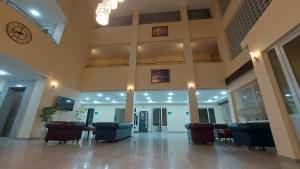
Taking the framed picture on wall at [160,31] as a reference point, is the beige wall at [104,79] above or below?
below

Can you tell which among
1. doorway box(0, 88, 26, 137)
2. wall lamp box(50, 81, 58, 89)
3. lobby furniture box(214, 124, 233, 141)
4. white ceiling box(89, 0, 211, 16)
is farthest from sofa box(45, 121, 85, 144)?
white ceiling box(89, 0, 211, 16)

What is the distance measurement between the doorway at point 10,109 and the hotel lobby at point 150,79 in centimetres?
5

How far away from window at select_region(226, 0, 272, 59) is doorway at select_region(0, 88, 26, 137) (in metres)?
10.9

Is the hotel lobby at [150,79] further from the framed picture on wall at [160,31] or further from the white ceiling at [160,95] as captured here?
the white ceiling at [160,95]

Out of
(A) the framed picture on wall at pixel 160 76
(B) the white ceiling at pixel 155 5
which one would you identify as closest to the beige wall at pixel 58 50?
(B) the white ceiling at pixel 155 5

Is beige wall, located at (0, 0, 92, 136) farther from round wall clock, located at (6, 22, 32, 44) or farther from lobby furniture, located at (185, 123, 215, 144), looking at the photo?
lobby furniture, located at (185, 123, 215, 144)

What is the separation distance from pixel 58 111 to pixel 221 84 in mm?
8843

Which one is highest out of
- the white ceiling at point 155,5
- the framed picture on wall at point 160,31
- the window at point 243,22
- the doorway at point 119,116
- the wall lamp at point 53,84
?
the white ceiling at point 155,5

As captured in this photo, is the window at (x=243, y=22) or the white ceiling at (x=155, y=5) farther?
the white ceiling at (x=155, y=5)

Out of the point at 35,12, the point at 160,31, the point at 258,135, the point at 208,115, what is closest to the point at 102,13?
the point at 35,12

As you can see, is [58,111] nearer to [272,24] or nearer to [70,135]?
[70,135]

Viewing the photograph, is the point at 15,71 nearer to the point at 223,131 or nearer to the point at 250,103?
the point at 223,131

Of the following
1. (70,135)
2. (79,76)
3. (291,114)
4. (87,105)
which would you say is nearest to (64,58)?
(79,76)

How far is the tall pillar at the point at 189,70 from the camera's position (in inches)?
311
